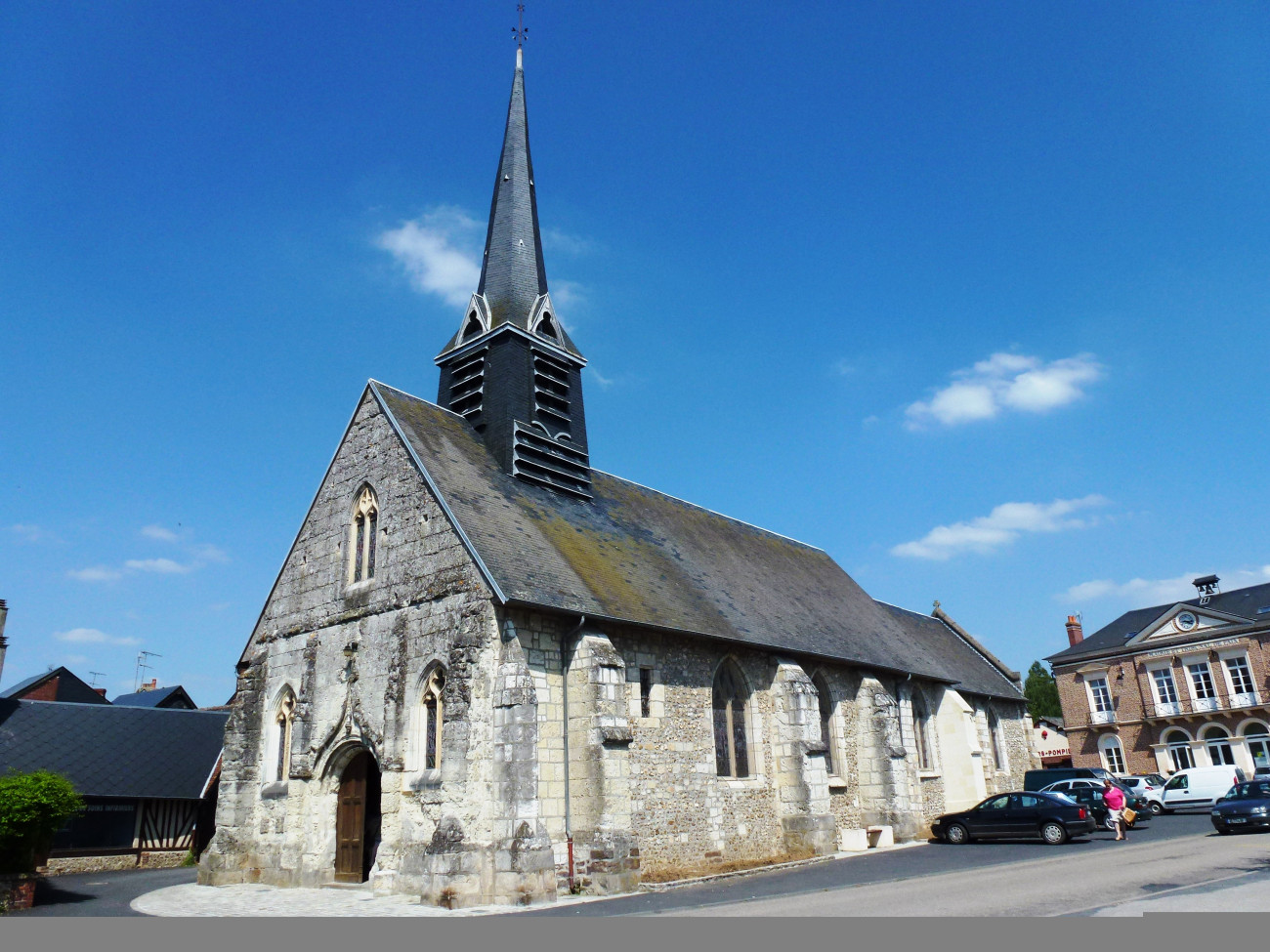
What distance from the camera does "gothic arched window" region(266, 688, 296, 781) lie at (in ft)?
57.4

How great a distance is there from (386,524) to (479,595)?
3444 millimetres

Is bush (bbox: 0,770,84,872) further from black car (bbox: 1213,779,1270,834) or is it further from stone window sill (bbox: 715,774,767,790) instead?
black car (bbox: 1213,779,1270,834)

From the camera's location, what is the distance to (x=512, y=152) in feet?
79.2

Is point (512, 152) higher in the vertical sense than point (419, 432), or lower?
higher

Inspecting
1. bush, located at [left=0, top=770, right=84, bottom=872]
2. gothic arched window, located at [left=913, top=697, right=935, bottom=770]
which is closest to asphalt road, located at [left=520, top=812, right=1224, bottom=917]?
gothic arched window, located at [left=913, top=697, right=935, bottom=770]

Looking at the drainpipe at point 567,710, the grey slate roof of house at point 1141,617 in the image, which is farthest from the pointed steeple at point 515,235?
the grey slate roof of house at point 1141,617

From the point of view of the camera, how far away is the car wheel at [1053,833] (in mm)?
18703

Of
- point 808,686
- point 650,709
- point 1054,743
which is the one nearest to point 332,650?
point 650,709

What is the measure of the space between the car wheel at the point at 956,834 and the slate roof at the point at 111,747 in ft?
62.2

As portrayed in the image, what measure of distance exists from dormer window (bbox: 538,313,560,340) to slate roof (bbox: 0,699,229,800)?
1436 cm

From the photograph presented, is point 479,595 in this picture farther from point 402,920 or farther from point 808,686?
point 808,686

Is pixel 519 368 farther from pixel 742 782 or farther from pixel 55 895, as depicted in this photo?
pixel 55 895

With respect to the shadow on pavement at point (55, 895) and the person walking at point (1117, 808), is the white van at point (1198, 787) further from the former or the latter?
the shadow on pavement at point (55, 895)

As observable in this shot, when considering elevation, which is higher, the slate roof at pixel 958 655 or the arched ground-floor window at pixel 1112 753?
the slate roof at pixel 958 655
